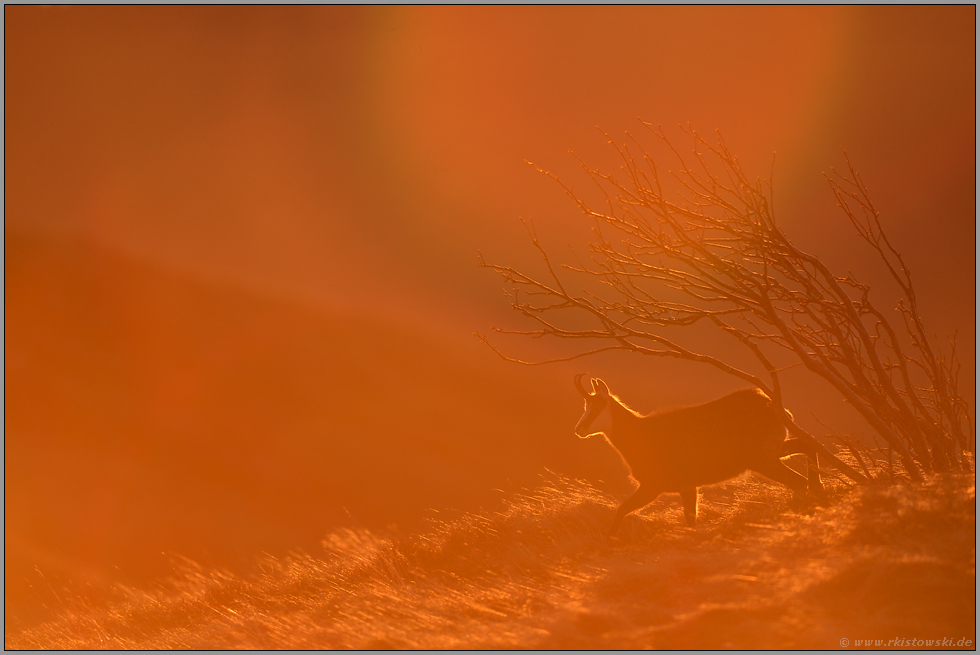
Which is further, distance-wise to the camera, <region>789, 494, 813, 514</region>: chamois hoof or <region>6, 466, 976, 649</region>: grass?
<region>789, 494, 813, 514</region>: chamois hoof

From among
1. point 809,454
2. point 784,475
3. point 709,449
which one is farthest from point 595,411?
point 809,454

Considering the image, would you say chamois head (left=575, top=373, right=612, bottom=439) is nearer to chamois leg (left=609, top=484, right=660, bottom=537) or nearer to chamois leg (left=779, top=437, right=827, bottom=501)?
chamois leg (left=609, top=484, right=660, bottom=537)

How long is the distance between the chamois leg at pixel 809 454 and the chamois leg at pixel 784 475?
0.21ft

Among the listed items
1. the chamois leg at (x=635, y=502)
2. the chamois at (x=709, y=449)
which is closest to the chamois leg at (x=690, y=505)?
the chamois at (x=709, y=449)

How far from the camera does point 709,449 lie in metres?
5.03

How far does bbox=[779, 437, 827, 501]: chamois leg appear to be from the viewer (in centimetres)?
495

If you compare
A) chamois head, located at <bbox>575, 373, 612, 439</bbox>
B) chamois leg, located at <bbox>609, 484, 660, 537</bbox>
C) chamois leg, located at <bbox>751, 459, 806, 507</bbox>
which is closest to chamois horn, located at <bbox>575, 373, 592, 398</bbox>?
chamois head, located at <bbox>575, 373, 612, 439</bbox>

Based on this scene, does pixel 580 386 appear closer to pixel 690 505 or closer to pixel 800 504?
pixel 690 505

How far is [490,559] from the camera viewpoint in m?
5.42

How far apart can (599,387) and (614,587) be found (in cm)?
182

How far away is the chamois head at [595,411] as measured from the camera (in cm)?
533

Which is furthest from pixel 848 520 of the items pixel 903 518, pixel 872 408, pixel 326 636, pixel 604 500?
pixel 326 636

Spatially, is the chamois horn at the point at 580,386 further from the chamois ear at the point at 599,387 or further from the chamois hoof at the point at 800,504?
the chamois hoof at the point at 800,504

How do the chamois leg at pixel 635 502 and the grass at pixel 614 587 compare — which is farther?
the chamois leg at pixel 635 502
